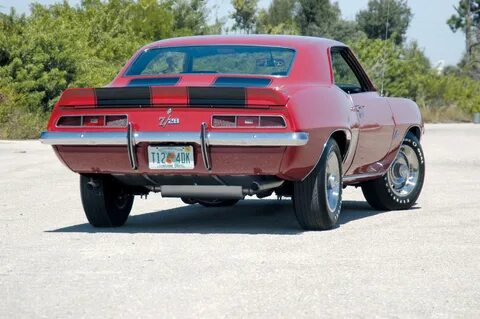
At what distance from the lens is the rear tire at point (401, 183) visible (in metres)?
11.5

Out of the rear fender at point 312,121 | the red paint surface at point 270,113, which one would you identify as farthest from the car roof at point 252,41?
the rear fender at point 312,121

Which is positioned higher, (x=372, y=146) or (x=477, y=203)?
(x=372, y=146)

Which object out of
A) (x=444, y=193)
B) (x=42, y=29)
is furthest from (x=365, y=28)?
(x=444, y=193)

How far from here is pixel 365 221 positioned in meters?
10.6

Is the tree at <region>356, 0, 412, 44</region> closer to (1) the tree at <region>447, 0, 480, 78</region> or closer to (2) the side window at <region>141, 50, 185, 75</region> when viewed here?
(1) the tree at <region>447, 0, 480, 78</region>

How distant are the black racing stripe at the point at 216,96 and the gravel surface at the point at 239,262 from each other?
0.95 meters

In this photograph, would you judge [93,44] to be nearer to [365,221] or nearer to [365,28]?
[365,221]

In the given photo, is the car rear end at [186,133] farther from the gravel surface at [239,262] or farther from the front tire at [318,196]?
the gravel surface at [239,262]

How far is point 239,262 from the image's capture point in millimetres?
7871

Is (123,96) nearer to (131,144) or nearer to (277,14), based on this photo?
(131,144)

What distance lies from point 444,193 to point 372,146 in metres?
2.91

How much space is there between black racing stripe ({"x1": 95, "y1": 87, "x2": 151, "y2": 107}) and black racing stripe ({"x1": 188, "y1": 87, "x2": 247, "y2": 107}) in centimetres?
35

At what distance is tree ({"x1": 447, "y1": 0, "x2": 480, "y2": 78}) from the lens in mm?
85938

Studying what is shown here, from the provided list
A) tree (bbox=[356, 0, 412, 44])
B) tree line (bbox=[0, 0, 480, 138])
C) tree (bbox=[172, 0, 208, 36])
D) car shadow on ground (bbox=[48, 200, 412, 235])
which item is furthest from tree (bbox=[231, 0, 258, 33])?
car shadow on ground (bbox=[48, 200, 412, 235])
